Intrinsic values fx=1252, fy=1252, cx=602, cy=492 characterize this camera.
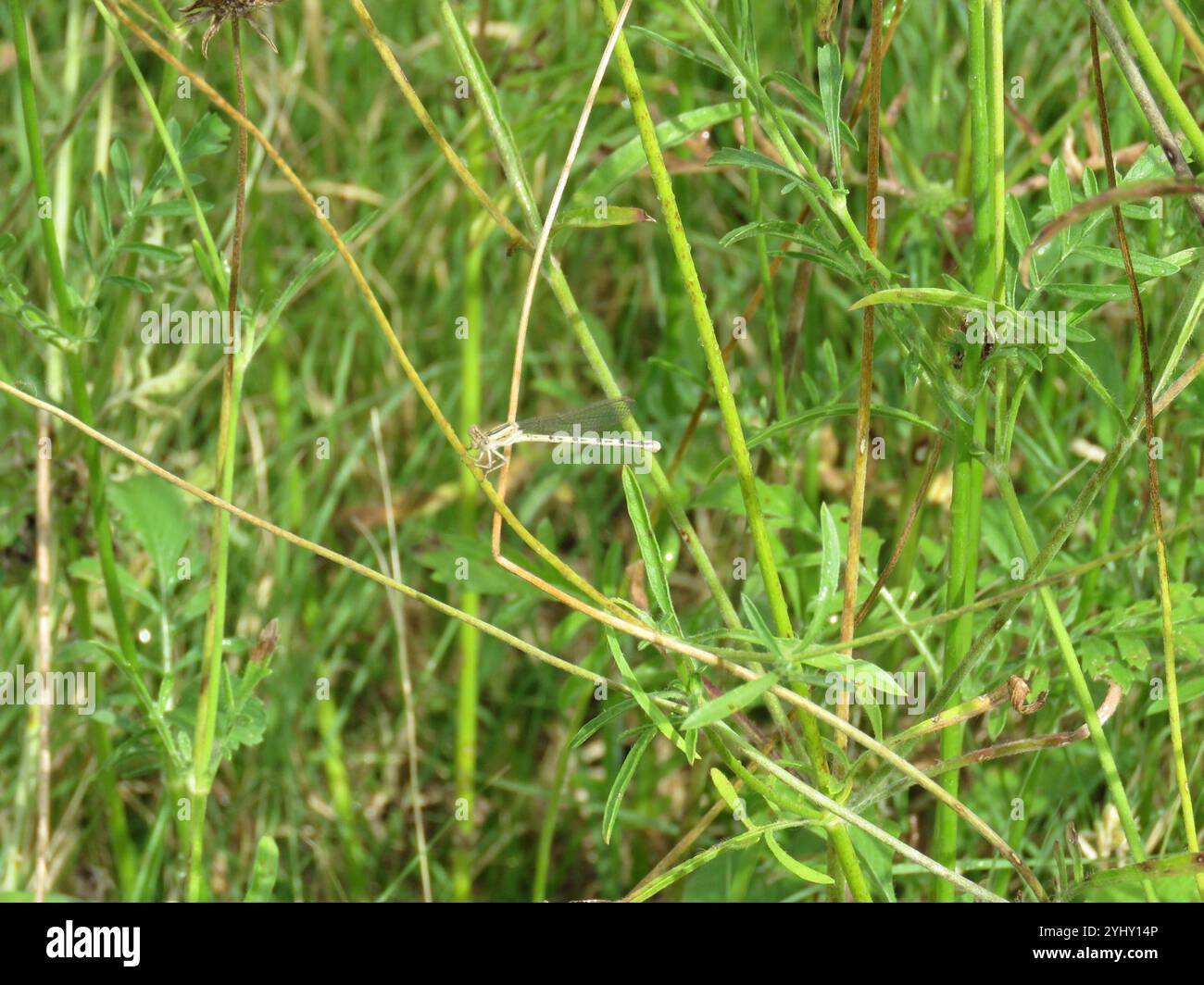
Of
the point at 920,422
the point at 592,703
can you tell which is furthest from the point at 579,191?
the point at 592,703

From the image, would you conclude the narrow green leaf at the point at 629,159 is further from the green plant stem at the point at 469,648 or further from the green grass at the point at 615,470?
the green plant stem at the point at 469,648

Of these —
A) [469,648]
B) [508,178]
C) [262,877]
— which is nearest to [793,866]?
[262,877]

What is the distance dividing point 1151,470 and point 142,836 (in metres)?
2.18

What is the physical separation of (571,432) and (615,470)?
3.05 ft

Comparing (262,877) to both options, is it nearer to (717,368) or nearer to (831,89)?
(717,368)

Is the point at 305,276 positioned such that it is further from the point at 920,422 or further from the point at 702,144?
the point at 702,144

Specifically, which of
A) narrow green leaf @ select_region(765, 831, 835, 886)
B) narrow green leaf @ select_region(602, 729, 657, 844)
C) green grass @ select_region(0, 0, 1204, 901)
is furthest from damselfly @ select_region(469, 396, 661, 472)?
narrow green leaf @ select_region(765, 831, 835, 886)

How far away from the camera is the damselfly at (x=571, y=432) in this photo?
1.52 metres

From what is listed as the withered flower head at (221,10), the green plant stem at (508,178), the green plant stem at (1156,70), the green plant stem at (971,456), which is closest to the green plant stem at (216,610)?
the withered flower head at (221,10)

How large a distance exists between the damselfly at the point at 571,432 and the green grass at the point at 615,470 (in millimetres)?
59

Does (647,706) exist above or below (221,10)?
below

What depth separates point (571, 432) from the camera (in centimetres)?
189

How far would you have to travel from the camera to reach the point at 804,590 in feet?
6.72

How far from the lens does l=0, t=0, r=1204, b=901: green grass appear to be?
1411 millimetres
